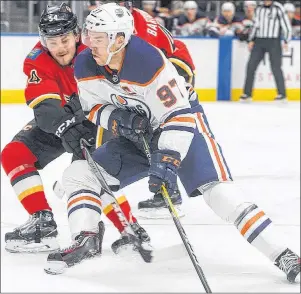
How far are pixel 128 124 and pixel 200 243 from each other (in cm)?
71

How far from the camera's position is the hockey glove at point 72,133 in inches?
123

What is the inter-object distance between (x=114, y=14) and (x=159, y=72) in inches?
9.8

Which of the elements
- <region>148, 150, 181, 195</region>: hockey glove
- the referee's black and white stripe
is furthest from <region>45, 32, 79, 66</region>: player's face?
the referee's black and white stripe

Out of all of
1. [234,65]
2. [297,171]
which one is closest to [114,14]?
[297,171]

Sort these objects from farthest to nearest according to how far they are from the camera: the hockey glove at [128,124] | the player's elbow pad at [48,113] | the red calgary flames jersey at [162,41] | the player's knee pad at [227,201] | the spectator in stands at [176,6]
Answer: the spectator in stands at [176,6] < the red calgary flames jersey at [162,41] < the player's elbow pad at [48,113] < the hockey glove at [128,124] < the player's knee pad at [227,201]

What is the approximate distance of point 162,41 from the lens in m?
3.70

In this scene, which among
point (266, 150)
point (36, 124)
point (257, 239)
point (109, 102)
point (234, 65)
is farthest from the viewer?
point (234, 65)

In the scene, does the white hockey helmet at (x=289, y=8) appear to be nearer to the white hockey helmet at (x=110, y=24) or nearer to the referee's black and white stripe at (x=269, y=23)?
the referee's black and white stripe at (x=269, y=23)

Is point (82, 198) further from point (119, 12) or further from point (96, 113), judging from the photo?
point (119, 12)

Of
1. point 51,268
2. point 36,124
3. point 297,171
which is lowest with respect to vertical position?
point 297,171

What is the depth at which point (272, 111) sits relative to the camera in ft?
26.6

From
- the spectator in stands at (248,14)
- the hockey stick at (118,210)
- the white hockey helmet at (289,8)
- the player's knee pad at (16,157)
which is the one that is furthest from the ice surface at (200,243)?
the white hockey helmet at (289,8)

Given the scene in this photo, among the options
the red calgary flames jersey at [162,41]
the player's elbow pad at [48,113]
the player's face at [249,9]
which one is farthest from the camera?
the player's face at [249,9]

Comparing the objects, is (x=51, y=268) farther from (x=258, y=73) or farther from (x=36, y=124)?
(x=258, y=73)
